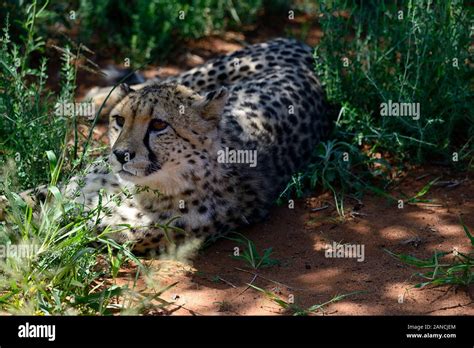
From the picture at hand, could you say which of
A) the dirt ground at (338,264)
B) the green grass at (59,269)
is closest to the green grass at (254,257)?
the dirt ground at (338,264)

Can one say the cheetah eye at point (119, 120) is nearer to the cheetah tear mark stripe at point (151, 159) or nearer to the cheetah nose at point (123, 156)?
the cheetah tear mark stripe at point (151, 159)

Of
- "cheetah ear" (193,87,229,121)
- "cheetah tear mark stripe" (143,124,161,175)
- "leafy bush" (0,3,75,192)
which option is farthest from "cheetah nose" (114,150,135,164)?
"leafy bush" (0,3,75,192)

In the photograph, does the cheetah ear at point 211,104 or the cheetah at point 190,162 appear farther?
the cheetah ear at point 211,104

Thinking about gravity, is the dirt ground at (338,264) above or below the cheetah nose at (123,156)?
below

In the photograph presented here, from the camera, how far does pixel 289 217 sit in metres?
5.11

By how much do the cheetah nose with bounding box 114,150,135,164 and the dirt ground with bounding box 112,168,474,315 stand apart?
0.62 m

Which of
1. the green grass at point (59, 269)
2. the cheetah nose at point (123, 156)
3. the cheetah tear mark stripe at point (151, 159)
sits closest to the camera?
the green grass at point (59, 269)

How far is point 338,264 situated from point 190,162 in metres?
1.01

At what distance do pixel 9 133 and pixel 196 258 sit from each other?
55.6 inches

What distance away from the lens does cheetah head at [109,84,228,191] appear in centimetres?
427

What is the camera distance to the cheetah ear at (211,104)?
457cm

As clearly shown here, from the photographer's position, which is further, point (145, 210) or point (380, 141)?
point (380, 141)
